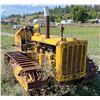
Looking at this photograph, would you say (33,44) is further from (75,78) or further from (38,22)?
(75,78)

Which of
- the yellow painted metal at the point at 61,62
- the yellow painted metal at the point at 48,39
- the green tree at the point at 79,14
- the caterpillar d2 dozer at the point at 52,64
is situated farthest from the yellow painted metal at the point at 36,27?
the yellow painted metal at the point at 61,62

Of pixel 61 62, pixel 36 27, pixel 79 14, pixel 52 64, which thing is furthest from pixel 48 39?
pixel 79 14

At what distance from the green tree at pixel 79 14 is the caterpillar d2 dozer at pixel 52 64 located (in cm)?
135

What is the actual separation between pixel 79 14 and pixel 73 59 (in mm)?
2452

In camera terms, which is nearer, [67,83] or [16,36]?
[67,83]

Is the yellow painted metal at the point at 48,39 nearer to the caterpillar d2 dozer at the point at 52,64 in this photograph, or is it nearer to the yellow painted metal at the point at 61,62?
the caterpillar d2 dozer at the point at 52,64

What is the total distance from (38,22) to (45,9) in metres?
1.35

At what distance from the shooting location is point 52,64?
16.4ft

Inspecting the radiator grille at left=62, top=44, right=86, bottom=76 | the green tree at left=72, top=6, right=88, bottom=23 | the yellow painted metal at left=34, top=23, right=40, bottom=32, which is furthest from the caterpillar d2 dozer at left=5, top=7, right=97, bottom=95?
the green tree at left=72, top=6, right=88, bottom=23

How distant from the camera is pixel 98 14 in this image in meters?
7.03

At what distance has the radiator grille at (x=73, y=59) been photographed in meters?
4.83

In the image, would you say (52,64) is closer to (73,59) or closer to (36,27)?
(73,59)

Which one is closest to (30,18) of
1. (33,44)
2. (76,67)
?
(33,44)
